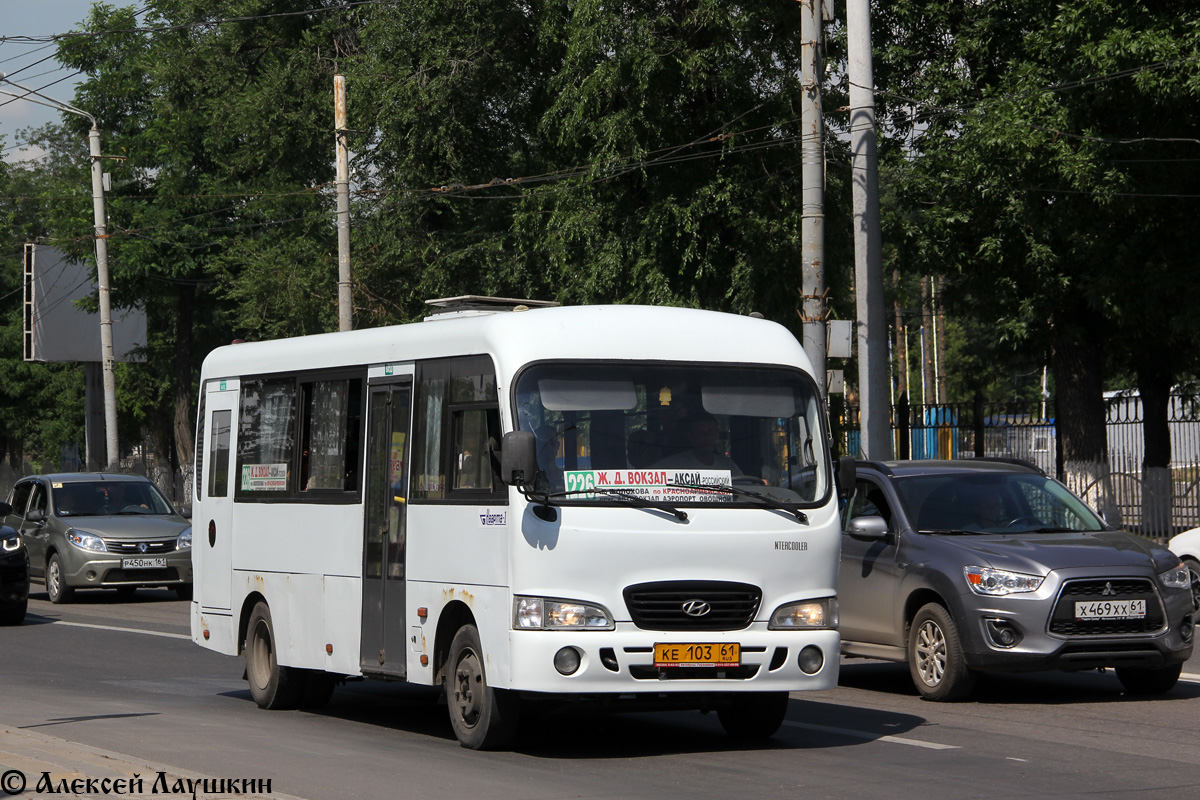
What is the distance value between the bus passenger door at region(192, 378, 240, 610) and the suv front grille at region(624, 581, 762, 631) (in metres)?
4.74

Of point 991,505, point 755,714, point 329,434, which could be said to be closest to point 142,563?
point 329,434

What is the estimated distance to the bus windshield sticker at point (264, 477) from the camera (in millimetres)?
12422

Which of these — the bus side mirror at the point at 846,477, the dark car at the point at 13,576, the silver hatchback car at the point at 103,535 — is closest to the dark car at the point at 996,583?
the bus side mirror at the point at 846,477

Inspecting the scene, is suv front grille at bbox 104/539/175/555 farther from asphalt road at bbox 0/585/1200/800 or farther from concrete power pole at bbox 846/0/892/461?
concrete power pole at bbox 846/0/892/461

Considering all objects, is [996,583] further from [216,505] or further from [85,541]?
[85,541]

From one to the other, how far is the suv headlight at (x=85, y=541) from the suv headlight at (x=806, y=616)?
52.3 ft

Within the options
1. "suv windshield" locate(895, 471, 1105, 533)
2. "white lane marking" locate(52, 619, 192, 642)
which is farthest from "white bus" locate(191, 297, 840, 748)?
"white lane marking" locate(52, 619, 192, 642)

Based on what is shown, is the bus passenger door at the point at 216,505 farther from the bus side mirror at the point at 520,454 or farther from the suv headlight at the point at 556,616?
the bus side mirror at the point at 520,454

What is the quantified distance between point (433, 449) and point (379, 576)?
3.29 feet

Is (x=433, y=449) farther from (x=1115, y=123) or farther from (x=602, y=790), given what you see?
(x=1115, y=123)

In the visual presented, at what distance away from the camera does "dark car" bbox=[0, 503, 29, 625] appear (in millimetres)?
20078

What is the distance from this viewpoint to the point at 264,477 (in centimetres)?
1268

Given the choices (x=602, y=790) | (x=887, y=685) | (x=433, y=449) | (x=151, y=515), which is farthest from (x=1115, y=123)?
(x=602, y=790)

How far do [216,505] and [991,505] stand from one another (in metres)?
6.04
